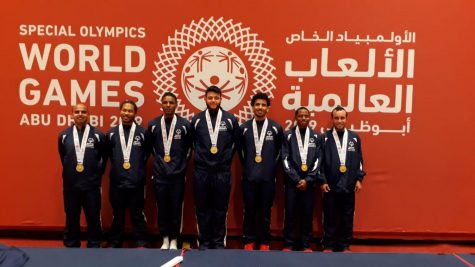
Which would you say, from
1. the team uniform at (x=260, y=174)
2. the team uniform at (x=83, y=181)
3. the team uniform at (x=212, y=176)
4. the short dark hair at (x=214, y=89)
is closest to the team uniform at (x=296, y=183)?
the team uniform at (x=260, y=174)

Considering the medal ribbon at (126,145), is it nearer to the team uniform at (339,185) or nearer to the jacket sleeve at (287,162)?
the jacket sleeve at (287,162)

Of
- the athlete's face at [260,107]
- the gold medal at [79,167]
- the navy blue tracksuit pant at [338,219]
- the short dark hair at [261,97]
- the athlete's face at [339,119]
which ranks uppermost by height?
the short dark hair at [261,97]

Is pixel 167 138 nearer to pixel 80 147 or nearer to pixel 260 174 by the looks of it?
pixel 80 147

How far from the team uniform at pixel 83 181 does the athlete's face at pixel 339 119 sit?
235cm

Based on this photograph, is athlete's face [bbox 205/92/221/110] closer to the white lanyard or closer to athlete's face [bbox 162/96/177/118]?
the white lanyard

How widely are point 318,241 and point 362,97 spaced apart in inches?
64.5

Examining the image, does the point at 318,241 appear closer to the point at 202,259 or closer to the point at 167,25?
the point at 202,259

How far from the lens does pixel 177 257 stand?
3.10 m

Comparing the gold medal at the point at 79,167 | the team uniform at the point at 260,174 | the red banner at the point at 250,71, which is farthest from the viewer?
the red banner at the point at 250,71

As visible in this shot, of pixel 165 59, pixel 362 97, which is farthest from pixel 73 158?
pixel 362 97

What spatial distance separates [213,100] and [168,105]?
455 millimetres

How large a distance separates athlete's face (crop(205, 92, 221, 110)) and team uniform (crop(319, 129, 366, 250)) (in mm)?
1151

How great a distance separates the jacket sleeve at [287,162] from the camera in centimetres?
434

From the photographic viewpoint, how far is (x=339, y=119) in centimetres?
445
